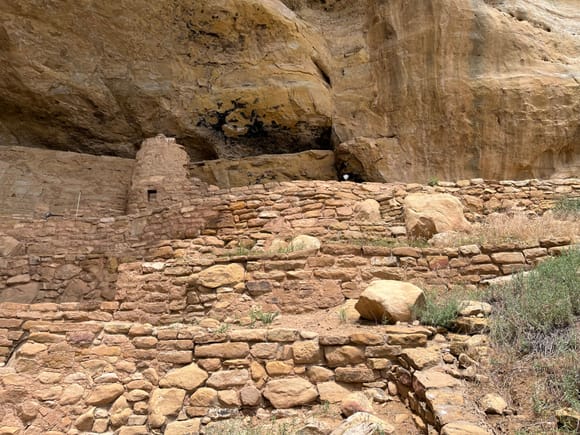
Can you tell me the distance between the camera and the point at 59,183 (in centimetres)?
952

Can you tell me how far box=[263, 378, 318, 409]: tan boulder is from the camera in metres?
2.90

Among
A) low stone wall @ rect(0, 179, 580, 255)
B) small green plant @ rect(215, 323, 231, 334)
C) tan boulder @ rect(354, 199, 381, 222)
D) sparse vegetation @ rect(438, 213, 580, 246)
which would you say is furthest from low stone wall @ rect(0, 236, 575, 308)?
tan boulder @ rect(354, 199, 381, 222)

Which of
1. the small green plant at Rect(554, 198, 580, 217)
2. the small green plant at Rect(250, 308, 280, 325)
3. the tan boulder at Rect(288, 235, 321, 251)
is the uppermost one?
the small green plant at Rect(554, 198, 580, 217)

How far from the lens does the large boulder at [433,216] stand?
19.1ft

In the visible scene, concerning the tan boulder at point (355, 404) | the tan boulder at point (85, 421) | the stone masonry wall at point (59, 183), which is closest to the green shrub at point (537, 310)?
the tan boulder at point (355, 404)

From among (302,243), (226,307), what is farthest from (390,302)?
(302,243)

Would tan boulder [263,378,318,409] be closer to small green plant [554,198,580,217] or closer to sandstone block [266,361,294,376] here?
sandstone block [266,361,294,376]

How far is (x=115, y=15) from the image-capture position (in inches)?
Result: 368

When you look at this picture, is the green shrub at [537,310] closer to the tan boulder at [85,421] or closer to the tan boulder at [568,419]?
the tan boulder at [568,419]

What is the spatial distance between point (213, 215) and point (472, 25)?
267 inches

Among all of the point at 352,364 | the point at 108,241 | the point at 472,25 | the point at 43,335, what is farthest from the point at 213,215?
the point at 472,25

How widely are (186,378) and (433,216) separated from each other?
3.92 meters

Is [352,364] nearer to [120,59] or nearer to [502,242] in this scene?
[502,242]

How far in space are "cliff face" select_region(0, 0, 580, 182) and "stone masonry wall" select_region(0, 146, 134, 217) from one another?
4.07 ft
